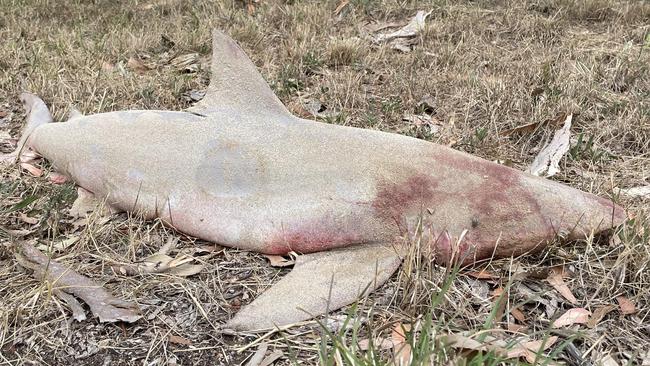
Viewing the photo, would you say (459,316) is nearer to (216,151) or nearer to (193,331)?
(193,331)

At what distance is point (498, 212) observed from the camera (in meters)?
2.12

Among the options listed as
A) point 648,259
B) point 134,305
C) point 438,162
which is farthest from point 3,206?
point 648,259

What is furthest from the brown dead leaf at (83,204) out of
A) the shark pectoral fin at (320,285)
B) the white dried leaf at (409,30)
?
the white dried leaf at (409,30)

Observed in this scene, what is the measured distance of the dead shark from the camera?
81.9 inches

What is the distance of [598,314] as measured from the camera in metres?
1.90

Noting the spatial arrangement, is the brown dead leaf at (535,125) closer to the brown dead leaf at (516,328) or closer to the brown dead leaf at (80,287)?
the brown dead leaf at (516,328)

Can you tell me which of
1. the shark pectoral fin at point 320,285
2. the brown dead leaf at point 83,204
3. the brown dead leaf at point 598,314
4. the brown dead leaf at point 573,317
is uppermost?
the brown dead leaf at point 598,314

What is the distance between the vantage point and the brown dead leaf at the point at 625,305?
1.91 metres

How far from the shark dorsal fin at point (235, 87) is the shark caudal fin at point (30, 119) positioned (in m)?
0.98

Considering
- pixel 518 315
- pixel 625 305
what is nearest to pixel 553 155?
pixel 625 305

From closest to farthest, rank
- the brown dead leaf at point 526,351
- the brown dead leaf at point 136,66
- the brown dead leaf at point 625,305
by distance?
1. the brown dead leaf at point 526,351
2. the brown dead leaf at point 625,305
3. the brown dead leaf at point 136,66

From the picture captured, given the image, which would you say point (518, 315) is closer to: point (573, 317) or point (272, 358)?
point (573, 317)

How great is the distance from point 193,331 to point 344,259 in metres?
0.57

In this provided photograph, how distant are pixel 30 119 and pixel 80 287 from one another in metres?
1.49
